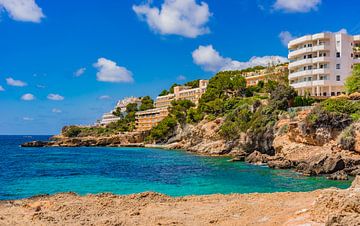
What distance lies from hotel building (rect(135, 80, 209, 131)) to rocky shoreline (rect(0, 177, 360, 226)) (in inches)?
4061

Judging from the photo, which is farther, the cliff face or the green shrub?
the green shrub

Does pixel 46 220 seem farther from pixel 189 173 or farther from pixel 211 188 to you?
pixel 189 173

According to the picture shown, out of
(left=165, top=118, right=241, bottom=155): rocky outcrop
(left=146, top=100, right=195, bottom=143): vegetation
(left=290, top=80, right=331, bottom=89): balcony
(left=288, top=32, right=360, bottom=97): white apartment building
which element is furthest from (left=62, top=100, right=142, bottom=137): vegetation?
(left=288, top=32, right=360, bottom=97): white apartment building

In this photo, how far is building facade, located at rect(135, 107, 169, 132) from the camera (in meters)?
128

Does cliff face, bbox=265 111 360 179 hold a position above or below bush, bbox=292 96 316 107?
below

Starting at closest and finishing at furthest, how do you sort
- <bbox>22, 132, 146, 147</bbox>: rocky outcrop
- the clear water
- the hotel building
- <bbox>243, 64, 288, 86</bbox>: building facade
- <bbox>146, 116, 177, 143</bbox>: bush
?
the clear water → <bbox>243, 64, 288, 86</bbox>: building facade → <bbox>146, 116, 177, 143</bbox>: bush → <bbox>22, 132, 146, 147</bbox>: rocky outcrop → the hotel building

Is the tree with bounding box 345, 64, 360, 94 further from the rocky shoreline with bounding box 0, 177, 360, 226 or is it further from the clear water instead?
the rocky shoreline with bounding box 0, 177, 360, 226

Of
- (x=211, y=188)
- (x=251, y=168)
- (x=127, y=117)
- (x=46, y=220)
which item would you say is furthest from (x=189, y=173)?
(x=127, y=117)

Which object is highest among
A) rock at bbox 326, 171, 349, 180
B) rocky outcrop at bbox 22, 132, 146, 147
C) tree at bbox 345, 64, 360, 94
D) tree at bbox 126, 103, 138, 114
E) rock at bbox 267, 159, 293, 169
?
tree at bbox 126, 103, 138, 114

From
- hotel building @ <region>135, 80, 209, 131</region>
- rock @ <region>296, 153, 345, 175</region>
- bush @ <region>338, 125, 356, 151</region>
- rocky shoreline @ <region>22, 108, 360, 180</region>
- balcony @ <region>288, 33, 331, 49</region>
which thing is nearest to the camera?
rock @ <region>296, 153, 345, 175</region>

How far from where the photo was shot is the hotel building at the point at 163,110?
127 m

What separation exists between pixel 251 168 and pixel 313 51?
33.0 metres

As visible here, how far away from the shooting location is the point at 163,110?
420ft

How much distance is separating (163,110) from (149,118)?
26.1ft
